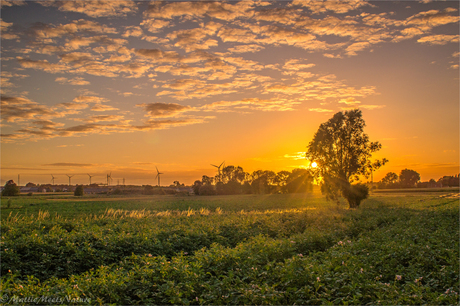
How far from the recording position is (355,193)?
4134cm

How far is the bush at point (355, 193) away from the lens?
1631 inches

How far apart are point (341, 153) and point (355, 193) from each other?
6.13 m

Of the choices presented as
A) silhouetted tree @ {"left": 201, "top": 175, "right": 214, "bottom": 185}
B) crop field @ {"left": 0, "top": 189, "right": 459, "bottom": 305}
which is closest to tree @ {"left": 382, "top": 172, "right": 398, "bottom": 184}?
silhouetted tree @ {"left": 201, "top": 175, "right": 214, "bottom": 185}

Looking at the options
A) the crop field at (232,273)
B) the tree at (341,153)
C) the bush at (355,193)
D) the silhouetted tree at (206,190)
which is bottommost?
the silhouetted tree at (206,190)

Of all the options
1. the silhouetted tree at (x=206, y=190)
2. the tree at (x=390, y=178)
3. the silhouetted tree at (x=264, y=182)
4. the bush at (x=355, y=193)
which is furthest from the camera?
the tree at (x=390, y=178)

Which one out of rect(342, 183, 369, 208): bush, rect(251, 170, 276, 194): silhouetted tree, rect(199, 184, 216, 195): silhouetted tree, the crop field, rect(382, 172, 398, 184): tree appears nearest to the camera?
the crop field

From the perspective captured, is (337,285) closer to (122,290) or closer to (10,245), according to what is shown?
(122,290)

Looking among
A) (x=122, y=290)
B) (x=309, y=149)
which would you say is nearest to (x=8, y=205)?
(x=309, y=149)

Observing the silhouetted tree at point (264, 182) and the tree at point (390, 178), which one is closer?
the silhouetted tree at point (264, 182)

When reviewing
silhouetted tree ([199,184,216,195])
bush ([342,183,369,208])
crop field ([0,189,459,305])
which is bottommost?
silhouetted tree ([199,184,216,195])

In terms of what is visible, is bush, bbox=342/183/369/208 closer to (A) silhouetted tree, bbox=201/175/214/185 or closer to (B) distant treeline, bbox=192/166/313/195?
(B) distant treeline, bbox=192/166/313/195

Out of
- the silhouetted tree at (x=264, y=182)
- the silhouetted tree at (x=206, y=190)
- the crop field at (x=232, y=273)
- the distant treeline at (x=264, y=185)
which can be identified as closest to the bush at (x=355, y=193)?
the crop field at (x=232, y=273)

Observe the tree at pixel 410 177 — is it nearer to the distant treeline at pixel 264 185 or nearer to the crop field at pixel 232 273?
the distant treeline at pixel 264 185

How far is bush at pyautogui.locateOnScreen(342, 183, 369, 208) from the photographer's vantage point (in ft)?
136
